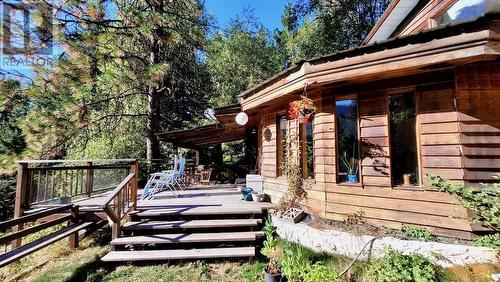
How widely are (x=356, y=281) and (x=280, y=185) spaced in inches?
103

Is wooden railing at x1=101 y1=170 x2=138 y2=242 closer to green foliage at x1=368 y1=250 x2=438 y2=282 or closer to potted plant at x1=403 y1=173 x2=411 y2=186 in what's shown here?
green foliage at x1=368 y1=250 x2=438 y2=282

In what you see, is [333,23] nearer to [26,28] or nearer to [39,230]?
[26,28]

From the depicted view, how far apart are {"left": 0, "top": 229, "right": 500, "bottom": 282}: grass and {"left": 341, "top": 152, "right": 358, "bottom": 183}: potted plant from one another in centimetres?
136

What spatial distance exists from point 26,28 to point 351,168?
5189mm

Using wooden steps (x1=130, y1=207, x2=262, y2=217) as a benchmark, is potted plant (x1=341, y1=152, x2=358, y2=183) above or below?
above

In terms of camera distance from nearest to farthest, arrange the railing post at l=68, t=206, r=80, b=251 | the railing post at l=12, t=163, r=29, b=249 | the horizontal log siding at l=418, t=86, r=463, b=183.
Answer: the horizontal log siding at l=418, t=86, r=463, b=183, the railing post at l=12, t=163, r=29, b=249, the railing post at l=68, t=206, r=80, b=251

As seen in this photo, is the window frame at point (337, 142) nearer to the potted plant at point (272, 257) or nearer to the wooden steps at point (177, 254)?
the potted plant at point (272, 257)

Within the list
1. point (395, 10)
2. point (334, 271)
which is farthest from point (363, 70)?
point (395, 10)

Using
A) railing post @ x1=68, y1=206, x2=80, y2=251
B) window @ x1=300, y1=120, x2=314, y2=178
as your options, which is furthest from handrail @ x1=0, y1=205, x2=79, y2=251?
window @ x1=300, y1=120, x2=314, y2=178

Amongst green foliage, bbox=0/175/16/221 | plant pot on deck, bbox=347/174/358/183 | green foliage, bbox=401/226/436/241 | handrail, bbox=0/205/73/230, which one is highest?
plant pot on deck, bbox=347/174/358/183

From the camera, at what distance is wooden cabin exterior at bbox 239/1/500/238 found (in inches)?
139

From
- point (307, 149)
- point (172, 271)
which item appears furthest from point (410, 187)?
point (172, 271)

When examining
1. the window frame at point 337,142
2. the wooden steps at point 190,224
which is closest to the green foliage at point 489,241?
the window frame at point 337,142

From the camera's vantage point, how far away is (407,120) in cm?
415
